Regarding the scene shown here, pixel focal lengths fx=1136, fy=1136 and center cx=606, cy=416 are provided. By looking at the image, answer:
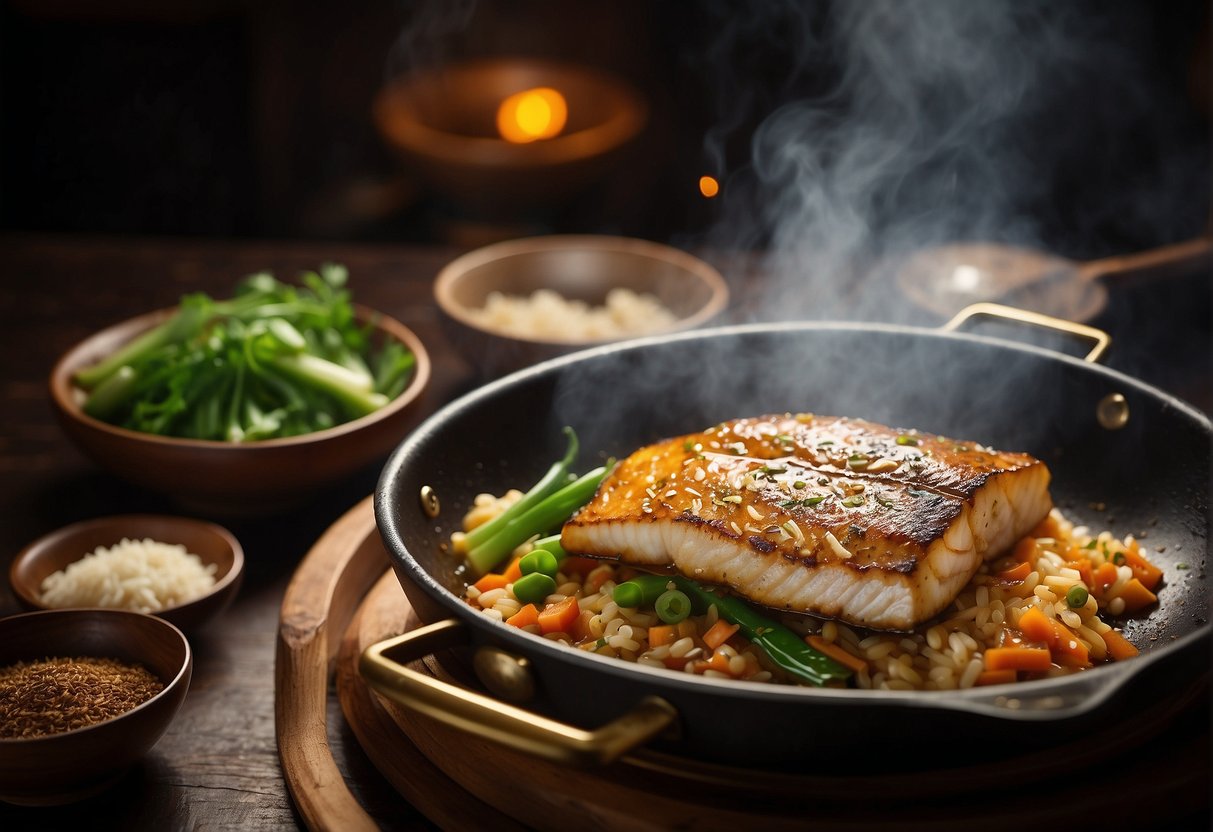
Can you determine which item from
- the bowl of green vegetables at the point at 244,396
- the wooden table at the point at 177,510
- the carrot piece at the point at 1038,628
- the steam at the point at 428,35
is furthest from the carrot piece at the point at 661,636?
the steam at the point at 428,35

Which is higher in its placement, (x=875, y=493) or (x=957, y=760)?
(x=875, y=493)

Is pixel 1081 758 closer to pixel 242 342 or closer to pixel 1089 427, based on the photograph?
pixel 1089 427

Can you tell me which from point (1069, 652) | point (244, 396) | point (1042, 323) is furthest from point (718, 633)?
point (244, 396)

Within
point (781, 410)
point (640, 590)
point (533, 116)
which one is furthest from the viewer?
point (533, 116)

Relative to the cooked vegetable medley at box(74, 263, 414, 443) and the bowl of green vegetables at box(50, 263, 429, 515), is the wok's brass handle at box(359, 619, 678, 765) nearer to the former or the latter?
the bowl of green vegetables at box(50, 263, 429, 515)

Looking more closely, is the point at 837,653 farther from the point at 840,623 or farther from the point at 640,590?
the point at 640,590

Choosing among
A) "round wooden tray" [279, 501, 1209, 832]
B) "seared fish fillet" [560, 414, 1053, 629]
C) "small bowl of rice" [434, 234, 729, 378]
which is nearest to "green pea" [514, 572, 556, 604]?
"seared fish fillet" [560, 414, 1053, 629]

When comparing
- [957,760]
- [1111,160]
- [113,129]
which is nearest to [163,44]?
[113,129]
